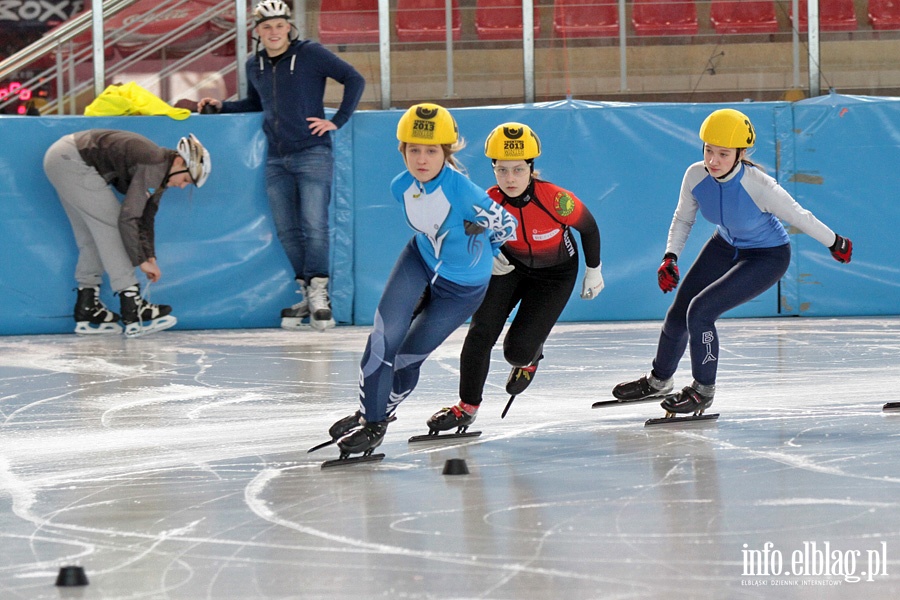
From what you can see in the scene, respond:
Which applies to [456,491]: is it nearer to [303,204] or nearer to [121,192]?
[303,204]

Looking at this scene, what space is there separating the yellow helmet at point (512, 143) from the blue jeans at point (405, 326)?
617 mm

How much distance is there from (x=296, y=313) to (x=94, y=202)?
154cm

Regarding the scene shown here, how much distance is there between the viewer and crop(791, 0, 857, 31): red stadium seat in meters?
8.28

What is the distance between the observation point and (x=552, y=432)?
4391 millimetres

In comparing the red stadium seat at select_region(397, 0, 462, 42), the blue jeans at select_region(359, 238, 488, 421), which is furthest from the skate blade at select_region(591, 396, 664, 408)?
the red stadium seat at select_region(397, 0, 462, 42)

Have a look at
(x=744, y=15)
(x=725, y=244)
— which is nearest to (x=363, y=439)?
(x=725, y=244)

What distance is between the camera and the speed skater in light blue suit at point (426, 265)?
3879mm

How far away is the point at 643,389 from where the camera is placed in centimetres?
498

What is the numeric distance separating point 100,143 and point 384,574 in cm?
584

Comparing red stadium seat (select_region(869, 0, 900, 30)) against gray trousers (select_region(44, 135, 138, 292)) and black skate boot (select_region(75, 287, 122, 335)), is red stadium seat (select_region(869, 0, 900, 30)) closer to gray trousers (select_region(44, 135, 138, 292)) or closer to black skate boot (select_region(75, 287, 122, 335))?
gray trousers (select_region(44, 135, 138, 292))

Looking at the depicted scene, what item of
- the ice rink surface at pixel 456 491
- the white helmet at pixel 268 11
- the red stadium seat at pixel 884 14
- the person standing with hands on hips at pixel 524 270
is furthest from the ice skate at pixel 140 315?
the red stadium seat at pixel 884 14

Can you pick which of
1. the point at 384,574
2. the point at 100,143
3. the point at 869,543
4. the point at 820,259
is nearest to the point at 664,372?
the point at 869,543

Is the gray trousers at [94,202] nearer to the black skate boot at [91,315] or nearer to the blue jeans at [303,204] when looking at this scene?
the black skate boot at [91,315]

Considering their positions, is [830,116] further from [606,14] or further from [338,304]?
[338,304]
